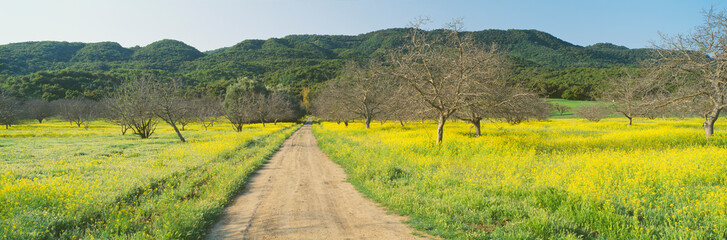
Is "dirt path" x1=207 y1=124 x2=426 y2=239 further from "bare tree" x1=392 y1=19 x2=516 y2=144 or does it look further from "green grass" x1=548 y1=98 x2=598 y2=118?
"green grass" x1=548 y1=98 x2=598 y2=118

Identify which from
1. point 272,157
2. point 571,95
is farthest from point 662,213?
point 571,95

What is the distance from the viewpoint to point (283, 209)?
7.08m

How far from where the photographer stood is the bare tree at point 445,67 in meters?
14.7

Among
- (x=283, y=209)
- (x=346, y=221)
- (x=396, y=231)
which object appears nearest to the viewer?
(x=396, y=231)

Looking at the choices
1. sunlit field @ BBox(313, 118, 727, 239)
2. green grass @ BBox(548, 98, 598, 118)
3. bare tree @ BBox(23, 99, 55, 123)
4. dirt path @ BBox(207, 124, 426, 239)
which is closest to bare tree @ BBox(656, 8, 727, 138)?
sunlit field @ BBox(313, 118, 727, 239)

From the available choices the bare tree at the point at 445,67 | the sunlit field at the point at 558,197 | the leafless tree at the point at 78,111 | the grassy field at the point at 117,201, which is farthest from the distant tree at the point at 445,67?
the leafless tree at the point at 78,111

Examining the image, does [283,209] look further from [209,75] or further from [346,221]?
[209,75]

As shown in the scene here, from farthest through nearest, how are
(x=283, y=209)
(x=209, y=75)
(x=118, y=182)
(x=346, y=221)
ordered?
(x=209, y=75)
(x=118, y=182)
(x=283, y=209)
(x=346, y=221)

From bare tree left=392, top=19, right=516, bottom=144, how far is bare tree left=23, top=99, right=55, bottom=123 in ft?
270

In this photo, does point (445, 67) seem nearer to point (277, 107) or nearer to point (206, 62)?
point (277, 107)

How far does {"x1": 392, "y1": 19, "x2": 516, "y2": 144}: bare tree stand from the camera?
14.7 metres

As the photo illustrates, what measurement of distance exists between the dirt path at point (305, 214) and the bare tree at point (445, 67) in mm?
7672

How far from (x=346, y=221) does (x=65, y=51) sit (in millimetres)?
190852

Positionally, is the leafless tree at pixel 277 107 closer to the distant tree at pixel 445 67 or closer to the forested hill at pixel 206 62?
the forested hill at pixel 206 62
